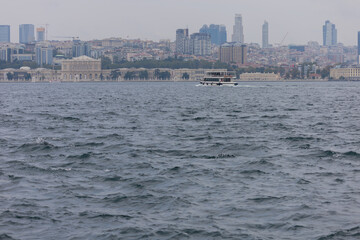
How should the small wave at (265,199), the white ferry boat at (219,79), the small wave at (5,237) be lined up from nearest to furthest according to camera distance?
the small wave at (5,237) < the small wave at (265,199) < the white ferry boat at (219,79)

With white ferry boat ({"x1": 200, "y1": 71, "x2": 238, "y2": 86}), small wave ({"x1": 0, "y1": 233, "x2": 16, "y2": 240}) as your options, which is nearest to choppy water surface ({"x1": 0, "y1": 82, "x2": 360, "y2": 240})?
small wave ({"x1": 0, "y1": 233, "x2": 16, "y2": 240})

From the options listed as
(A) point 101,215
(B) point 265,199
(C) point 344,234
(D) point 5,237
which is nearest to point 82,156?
(A) point 101,215

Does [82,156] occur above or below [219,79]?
below

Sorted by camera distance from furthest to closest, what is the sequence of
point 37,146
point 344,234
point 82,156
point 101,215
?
point 37,146 → point 82,156 → point 101,215 → point 344,234

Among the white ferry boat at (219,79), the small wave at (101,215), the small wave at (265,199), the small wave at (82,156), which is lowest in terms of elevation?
the small wave at (101,215)

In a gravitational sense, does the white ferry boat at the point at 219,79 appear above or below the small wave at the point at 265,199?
above

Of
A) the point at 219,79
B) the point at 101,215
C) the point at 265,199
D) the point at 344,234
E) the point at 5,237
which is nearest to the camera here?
the point at 5,237

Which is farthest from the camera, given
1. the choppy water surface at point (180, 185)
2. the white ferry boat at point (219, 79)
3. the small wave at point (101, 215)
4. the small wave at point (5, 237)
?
the white ferry boat at point (219, 79)

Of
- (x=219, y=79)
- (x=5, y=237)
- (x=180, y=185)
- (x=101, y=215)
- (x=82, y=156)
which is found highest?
(x=219, y=79)

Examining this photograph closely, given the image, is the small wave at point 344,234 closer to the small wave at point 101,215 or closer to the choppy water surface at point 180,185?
the choppy water surface at point 180,185

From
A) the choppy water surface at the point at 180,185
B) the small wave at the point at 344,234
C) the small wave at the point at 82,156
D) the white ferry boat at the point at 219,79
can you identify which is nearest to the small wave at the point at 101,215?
the choppy water surface at the point at 180,185

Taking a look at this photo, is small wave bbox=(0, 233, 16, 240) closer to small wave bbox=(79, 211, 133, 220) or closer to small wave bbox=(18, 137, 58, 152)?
small wave bbox=(79, 211, 133, 220)

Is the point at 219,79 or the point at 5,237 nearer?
the point at 5,237

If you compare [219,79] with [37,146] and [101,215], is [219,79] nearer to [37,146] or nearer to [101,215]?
[37,146]
